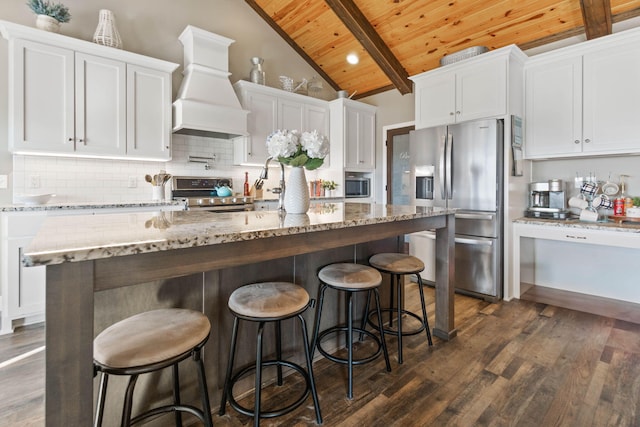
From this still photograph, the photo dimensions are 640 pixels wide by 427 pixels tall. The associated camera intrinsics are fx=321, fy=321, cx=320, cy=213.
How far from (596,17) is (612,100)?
2.78ft

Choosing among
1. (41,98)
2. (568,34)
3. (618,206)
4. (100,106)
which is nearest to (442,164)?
(618,206)

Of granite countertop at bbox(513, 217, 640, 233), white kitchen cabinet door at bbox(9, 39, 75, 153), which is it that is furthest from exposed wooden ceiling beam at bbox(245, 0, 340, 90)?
granite countertop at bbox(513, 217, 640, 233)

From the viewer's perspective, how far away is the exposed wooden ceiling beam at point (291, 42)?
4559 millimetres

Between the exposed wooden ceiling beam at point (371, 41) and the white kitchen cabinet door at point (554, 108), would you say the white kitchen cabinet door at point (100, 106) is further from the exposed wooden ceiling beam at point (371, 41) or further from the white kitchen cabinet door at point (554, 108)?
the white kitchen cabinet door at point (554, 108)

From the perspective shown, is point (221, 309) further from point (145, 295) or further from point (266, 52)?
point (266, 52)

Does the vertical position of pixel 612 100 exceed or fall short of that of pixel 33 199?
it exceeds it

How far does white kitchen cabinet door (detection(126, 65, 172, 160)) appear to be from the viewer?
10.5 ft

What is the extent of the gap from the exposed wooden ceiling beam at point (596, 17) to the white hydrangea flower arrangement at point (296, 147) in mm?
3130

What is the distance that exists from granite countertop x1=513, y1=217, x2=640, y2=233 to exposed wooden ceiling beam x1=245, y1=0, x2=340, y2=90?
3726mm

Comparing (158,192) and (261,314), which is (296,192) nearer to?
(261,314)

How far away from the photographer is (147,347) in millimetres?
1026

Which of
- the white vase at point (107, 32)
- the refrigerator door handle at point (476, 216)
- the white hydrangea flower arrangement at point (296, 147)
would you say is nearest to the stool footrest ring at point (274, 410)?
the white hydrangea flower arrangement at point (296, 147)

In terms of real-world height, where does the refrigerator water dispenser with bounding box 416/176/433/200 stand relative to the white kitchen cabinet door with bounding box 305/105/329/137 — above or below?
below

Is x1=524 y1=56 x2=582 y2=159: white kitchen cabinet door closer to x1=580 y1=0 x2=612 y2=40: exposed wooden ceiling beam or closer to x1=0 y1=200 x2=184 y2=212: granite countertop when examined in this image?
x1=580 y1=0 x2=612 y2=40: exposed wooden ceiling beam
